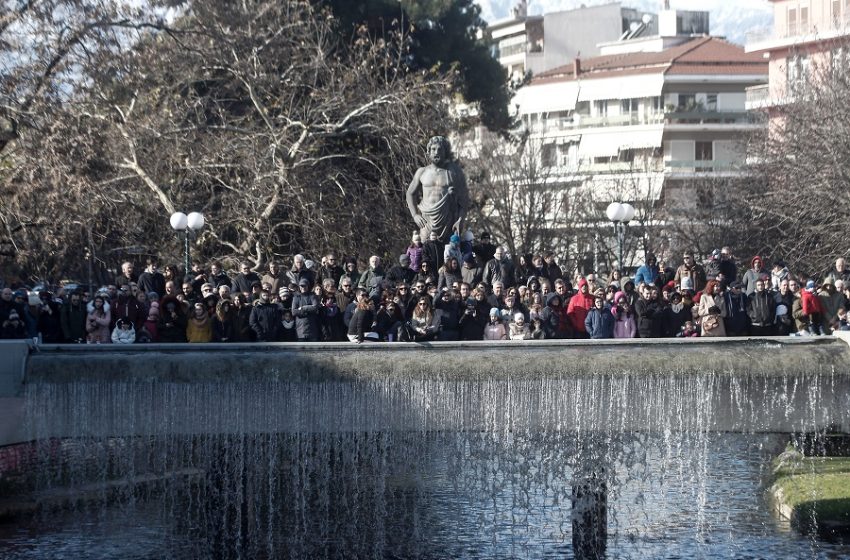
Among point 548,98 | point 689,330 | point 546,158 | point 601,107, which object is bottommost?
point 689,330

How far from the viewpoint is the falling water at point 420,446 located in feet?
43.3

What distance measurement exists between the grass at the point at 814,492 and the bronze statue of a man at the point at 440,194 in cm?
607

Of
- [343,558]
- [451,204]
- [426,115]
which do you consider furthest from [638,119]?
[343,558]

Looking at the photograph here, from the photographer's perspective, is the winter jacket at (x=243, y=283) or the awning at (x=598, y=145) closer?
the winter jacket at (x=243, y=283)

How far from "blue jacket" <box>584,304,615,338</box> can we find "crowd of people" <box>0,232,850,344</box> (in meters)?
0.02

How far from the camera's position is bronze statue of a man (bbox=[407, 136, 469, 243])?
830 inches

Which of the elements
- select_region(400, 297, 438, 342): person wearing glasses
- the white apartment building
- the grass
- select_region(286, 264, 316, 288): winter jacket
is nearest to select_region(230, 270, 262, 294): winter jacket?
select_region(286, 264, 316, 288): winter jacket

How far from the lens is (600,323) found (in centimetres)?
1792

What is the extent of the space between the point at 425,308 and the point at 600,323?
226 cm

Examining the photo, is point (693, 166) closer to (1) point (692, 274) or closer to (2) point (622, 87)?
(2) point (622, 87)

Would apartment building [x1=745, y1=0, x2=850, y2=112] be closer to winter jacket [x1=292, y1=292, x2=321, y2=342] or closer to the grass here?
the grass

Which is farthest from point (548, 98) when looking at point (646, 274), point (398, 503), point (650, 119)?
point (398, 503)

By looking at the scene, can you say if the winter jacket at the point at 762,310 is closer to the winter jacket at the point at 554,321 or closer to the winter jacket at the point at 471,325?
the winter jacket at the point at 554,321

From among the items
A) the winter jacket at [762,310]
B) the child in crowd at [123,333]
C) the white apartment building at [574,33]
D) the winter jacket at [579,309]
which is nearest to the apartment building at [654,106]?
the white apartment building at [574,33]
